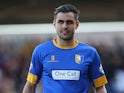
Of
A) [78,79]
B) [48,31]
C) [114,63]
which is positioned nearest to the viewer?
[78,79]

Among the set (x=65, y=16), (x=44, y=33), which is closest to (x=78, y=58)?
(x=65, y=16)

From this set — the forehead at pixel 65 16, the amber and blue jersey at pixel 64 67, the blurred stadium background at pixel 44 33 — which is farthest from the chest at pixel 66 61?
the blurred stadium background at pixel 44 33

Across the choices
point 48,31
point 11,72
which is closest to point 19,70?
point 11,72

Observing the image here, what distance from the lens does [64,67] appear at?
5164mm

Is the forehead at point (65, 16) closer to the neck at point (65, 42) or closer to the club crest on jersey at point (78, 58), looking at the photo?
the neck at point (65, 42)

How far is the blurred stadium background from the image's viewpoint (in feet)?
35.4

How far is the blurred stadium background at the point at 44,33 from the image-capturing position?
1078 centimetres

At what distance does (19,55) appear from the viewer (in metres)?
11.1

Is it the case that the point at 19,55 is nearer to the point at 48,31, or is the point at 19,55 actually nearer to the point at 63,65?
the point at 48,31

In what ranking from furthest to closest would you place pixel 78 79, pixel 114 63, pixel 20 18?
pixel 20 18 → pixel 114 63 → pixel 78 79

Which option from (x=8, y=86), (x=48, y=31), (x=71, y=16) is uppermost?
(x=71, y=16)

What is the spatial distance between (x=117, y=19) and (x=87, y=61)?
6.96m

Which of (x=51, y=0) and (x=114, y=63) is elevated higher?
(x=51, y=0)

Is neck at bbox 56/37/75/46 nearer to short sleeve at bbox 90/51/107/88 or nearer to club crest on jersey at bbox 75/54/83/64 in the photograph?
club crest on jersey at bbox 75/54/83/64
